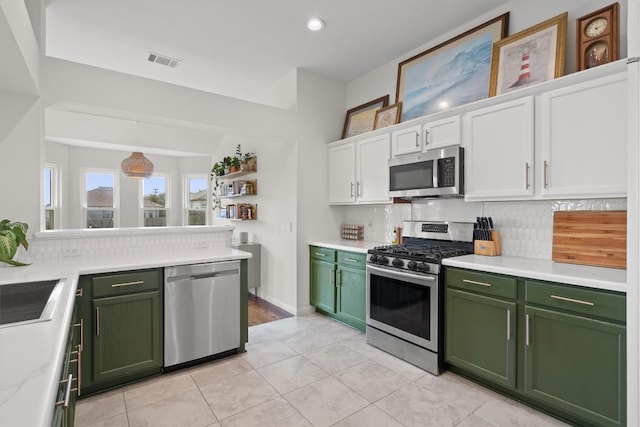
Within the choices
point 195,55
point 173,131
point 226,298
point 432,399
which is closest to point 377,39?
point 195,55

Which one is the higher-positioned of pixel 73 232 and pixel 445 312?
pixel 73 232

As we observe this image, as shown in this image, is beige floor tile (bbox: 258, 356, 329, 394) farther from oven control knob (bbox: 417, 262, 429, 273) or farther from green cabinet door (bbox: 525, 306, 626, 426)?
green cabinet door (bbox: 525, 306, 626, 426)

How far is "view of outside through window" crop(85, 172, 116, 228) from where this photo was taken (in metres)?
7.20

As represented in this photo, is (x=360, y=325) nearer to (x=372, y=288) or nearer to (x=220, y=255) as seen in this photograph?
(x=372, y=288)

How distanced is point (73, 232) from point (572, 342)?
3638mm

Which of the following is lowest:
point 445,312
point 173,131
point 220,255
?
point 445,312

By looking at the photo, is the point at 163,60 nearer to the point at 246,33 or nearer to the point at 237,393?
the point at 246,33

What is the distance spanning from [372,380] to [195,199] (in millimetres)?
6697

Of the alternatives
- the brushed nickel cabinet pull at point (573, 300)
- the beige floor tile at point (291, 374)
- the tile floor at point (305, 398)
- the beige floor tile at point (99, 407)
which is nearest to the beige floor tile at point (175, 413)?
the tile floor at point (305, 398)

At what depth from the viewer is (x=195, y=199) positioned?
26.8 feet

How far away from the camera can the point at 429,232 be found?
3445 millimetres

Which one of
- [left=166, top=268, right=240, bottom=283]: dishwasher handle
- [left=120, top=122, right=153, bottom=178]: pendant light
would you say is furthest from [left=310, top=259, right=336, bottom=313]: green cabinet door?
[left=120, top=122, right=153, bottom=178]: pendant light

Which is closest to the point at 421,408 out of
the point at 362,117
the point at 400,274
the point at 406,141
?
the point at 400,274

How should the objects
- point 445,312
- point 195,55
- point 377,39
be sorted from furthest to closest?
point 195,55 < point 377,39 < point 445,312
